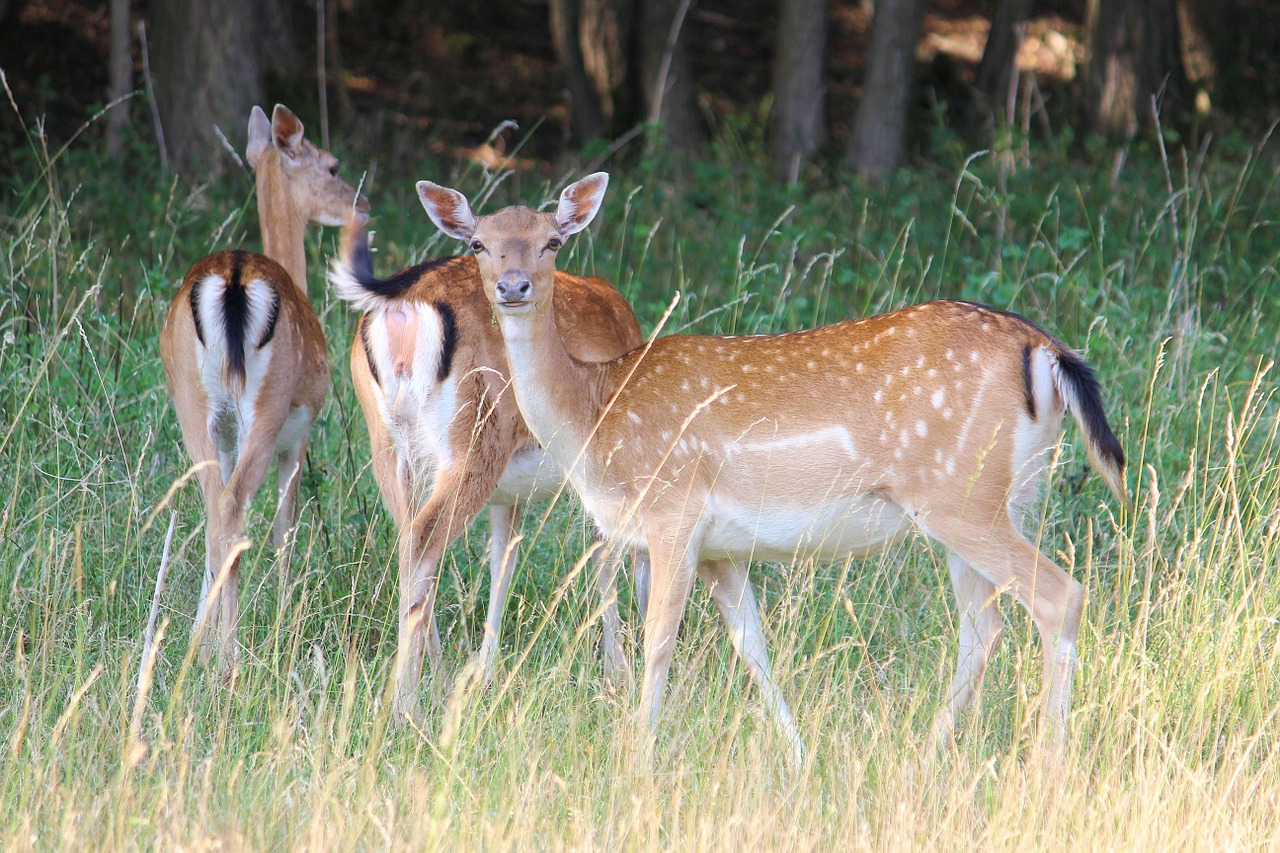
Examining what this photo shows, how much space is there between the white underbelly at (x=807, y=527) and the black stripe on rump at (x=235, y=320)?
5.43ft

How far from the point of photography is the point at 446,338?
174 inches

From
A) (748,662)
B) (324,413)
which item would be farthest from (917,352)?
(324,413)

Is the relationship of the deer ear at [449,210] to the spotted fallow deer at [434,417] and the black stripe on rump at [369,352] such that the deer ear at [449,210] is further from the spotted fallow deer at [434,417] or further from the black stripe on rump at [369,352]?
the black stripe on rump at [369,352]

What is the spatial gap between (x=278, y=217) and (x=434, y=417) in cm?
159

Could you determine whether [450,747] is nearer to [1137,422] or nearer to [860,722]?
[860,722]

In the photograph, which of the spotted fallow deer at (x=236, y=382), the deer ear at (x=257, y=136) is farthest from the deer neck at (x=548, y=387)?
the deer ear at (x=257, y=136)

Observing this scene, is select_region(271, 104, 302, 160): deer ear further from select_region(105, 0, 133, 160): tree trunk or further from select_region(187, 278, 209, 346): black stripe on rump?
select_region(105, 0, 133, 160): tree trunk

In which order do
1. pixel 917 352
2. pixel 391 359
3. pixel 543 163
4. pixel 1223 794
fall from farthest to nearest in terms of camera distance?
pixel 543 163, pixel 391 359, pixel 917 352, pixel 1223 794

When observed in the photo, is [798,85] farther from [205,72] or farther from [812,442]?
[812,442]

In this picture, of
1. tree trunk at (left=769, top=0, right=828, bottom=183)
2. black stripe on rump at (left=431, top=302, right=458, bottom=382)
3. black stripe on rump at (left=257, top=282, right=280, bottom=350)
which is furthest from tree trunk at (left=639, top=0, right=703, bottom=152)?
black stripe on rump at (left=431, top=302, right=458, bottom=382)

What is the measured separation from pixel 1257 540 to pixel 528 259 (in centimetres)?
250

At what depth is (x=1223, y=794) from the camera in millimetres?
3184

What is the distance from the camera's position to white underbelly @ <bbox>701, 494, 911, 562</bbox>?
13.1ft

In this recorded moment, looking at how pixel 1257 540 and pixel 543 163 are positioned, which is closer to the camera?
pixel 1257 540
